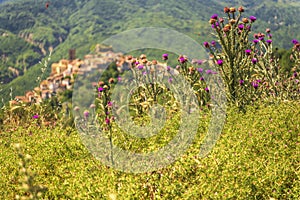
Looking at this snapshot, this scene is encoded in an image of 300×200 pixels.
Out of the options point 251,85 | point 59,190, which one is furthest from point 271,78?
point 59,190

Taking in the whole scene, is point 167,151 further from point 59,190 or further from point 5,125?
point 5,125

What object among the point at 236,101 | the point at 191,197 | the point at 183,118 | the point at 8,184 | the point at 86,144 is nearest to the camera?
the point at 191,197

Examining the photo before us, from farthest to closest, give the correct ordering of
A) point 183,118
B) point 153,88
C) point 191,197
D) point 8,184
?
point 153,88 < point 183,118 < point 8,184 < point 191,197

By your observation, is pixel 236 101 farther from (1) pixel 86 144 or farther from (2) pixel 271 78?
(1) pixel 86 144

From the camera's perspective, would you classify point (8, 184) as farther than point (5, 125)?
No

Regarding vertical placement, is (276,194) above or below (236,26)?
below

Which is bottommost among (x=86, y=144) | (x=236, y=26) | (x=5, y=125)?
(x=5, y=125)
